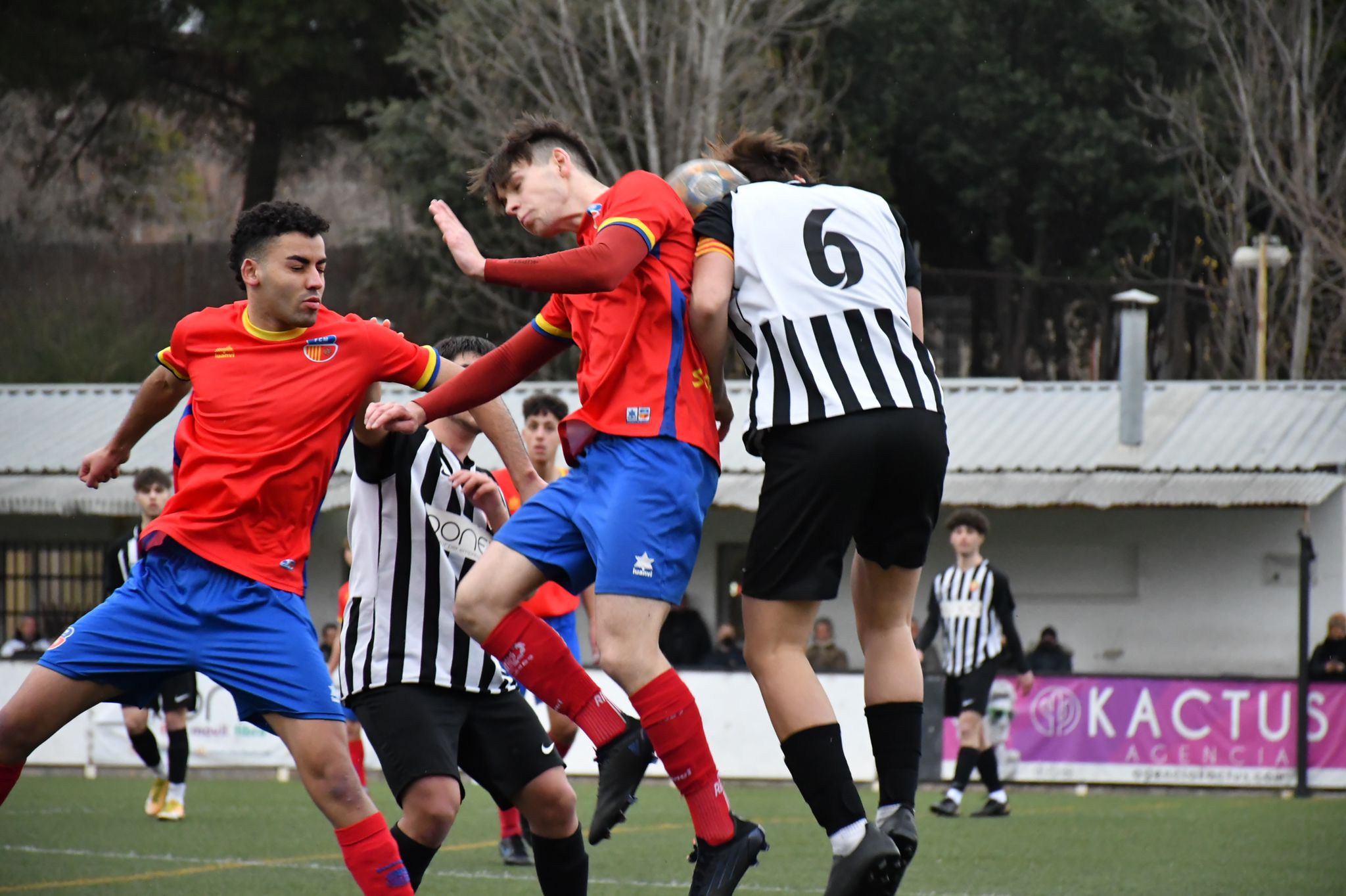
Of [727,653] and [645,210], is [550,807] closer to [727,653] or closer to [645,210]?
[645,210]

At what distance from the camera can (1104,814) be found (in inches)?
507

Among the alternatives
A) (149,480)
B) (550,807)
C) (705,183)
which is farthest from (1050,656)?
(705,183)

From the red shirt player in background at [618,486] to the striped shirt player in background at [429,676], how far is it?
81cm

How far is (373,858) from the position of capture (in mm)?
5188

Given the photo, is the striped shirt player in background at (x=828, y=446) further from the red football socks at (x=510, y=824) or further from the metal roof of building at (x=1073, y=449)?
the metal roof of building at (x=1073, y=449)

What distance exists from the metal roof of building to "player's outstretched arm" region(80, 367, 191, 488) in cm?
1510

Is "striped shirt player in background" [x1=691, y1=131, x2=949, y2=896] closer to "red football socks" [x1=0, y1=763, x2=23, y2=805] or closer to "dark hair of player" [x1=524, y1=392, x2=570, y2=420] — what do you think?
"red football socks" [x1=0, y1=763, x2=23, y2=805]

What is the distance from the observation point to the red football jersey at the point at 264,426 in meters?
5.35

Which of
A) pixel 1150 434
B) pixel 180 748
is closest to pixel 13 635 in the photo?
pixel 180 748

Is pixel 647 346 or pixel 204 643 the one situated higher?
pixel 647 346

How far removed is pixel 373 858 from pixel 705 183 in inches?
90.8

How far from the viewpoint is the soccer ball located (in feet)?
17.2

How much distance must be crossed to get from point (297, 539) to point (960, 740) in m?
8.60

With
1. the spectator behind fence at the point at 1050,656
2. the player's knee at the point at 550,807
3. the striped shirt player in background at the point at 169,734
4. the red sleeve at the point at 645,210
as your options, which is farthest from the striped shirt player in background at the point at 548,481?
the spectator behind fence at the point at 1050,656
